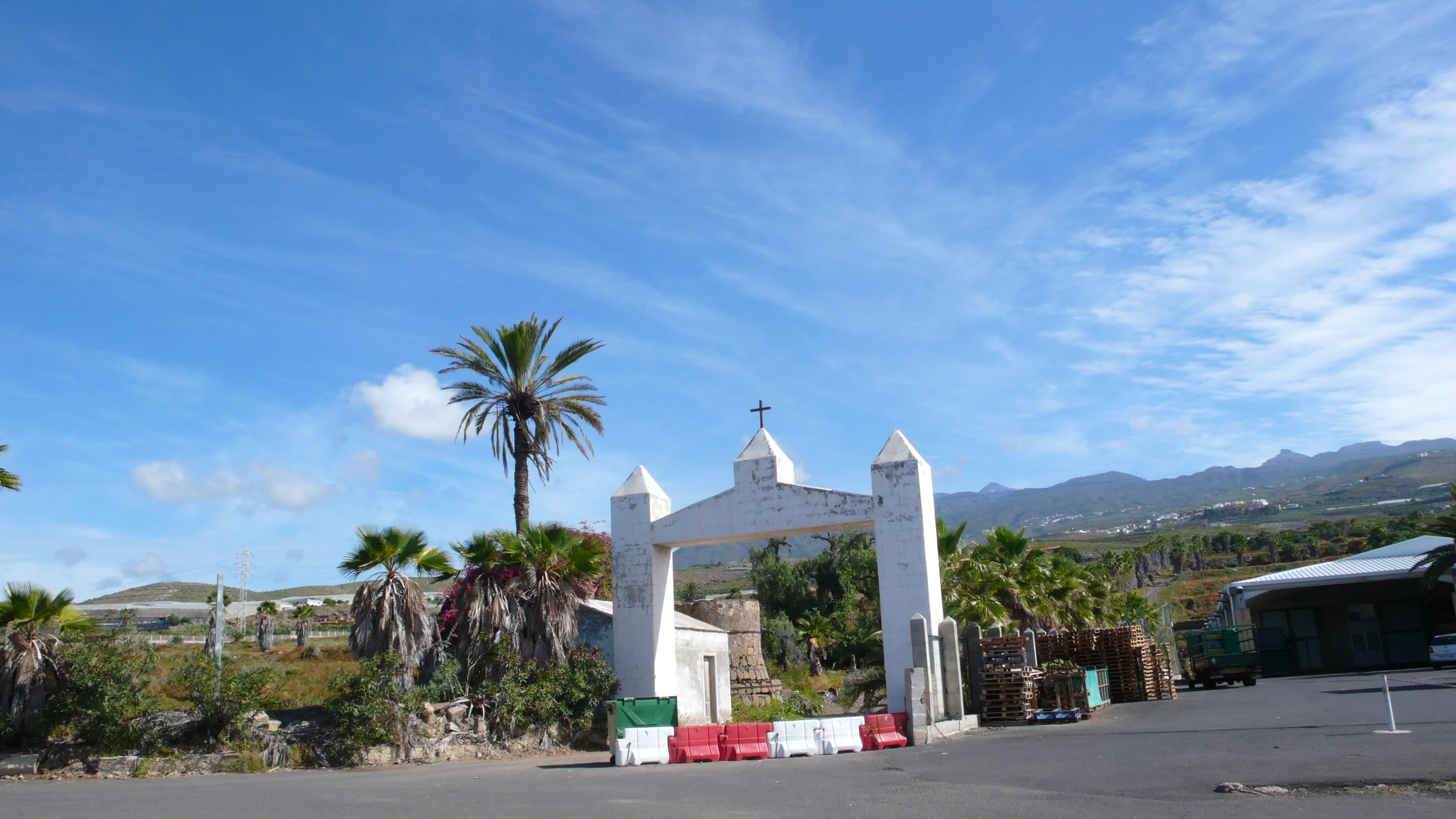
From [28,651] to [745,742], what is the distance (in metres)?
14.7

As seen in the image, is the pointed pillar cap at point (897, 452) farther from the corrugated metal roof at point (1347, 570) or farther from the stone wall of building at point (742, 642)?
the corrugated metal roof at point (1347, 570)

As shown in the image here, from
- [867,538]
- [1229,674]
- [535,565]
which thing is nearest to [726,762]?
[535,565]

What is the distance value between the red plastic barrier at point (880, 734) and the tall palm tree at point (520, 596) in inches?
283

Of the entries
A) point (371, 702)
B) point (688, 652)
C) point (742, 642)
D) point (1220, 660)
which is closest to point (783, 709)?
point (742, 642)

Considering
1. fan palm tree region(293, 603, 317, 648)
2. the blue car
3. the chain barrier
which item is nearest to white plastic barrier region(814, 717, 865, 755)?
the chain barrier

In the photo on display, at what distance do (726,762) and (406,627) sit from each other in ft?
25.4

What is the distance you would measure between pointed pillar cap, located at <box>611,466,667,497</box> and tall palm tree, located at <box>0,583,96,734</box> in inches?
475

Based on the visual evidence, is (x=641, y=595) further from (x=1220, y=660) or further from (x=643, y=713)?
(x=1220, y=660)

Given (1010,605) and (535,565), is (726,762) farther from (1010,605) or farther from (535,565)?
(1010,605)

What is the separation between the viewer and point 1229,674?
37.0 m

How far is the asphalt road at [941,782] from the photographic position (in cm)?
1031

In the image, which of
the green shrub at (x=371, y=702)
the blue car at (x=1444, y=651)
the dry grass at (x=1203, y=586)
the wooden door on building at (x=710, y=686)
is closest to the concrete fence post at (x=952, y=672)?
the wooden door on building at (x=710, y=686)

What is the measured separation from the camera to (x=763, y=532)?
22.3 meters

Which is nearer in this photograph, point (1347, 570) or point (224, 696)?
point (224, 696)
